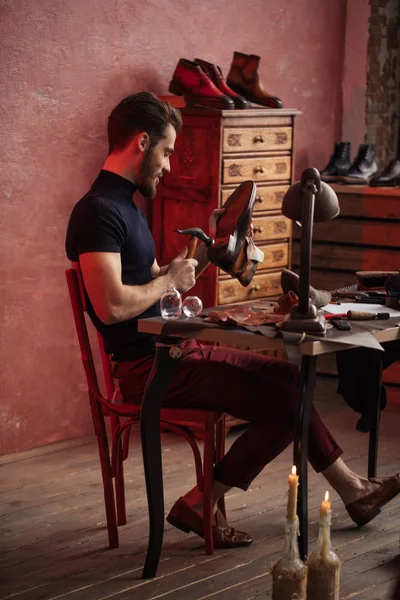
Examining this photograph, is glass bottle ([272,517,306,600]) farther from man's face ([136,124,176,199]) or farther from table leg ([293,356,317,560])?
man's face ([136,124,176,199])

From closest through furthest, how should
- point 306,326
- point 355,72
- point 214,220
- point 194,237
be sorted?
point 306,326 < point 214,220 < point 194,237 < point 355,72

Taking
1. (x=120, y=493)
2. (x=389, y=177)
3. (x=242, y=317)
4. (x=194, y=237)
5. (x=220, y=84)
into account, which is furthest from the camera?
(x=389, y=177)

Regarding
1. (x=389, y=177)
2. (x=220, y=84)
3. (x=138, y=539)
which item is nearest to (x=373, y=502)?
(x=138, y=539)

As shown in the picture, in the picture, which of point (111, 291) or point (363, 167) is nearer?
point (111, 291)

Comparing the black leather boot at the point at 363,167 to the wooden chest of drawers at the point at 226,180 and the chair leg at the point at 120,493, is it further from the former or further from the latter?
the chair leg at the point at 120,493

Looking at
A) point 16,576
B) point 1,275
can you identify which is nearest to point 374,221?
point 1,275

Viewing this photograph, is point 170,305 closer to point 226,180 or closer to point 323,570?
point 323,570

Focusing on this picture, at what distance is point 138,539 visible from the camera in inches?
152

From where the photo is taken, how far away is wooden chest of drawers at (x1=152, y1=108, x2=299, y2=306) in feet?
16.9

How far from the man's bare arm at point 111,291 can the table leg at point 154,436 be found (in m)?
0.20

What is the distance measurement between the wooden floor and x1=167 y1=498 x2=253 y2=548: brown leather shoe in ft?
0.15

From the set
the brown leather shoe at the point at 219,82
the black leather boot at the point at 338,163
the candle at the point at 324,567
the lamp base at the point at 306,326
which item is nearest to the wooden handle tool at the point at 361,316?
the lamp base at the point at 306,326

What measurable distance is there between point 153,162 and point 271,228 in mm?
1769

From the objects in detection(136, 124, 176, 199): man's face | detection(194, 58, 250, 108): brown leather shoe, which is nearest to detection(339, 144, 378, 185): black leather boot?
detection(194, 58, 250, 108): brown leather shoe
